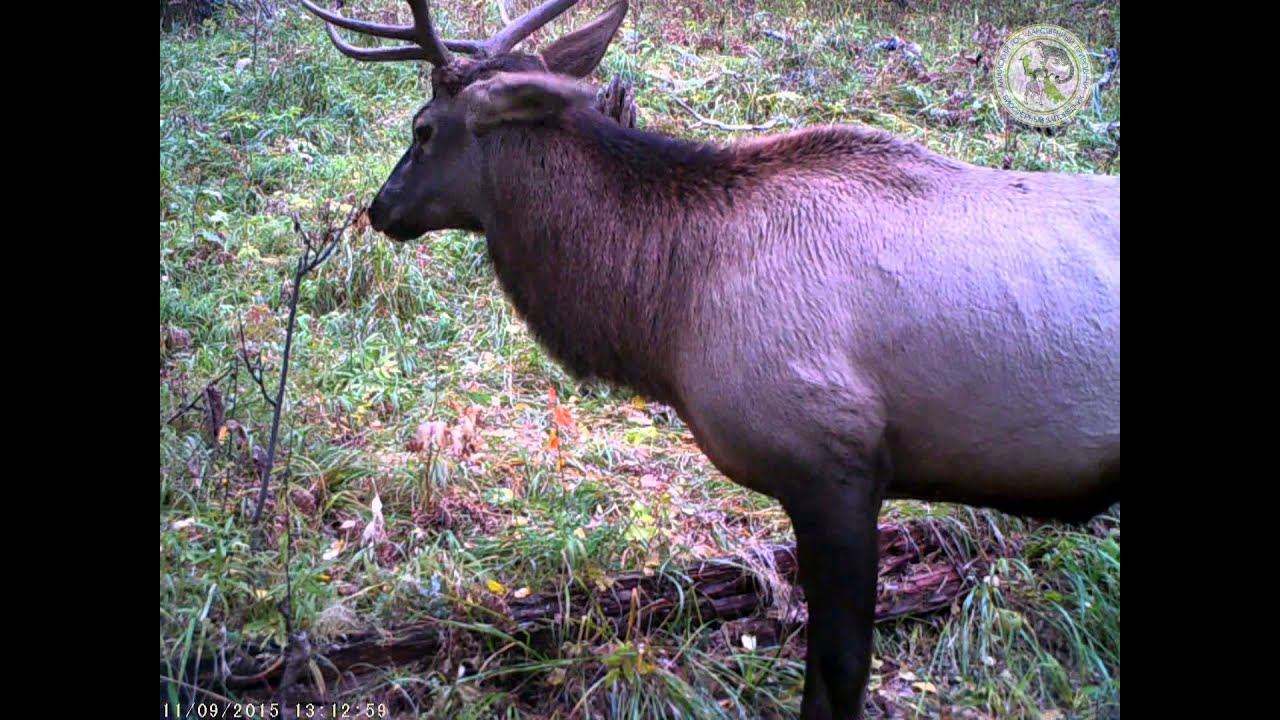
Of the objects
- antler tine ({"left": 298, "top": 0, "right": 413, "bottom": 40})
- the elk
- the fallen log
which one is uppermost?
antler tine ({"left": 298, "top": 0, "right": 413, "bottom": 40})

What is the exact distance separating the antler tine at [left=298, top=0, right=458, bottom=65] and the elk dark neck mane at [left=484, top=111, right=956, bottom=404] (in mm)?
490

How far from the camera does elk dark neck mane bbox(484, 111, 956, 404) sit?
13.0 feet

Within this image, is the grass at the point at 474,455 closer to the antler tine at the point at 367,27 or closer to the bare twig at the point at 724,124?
the bare twig at the point at 724,124

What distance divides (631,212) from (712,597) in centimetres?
182

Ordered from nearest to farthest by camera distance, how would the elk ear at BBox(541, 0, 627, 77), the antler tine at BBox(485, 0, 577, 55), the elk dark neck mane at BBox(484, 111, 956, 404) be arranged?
the elk dark neck mane at BBox(484, 111, 956, 404) < the antler tine at BBox(485, 0, 577, 55) < the elk ear at BBox(541, 0, 627, 77)

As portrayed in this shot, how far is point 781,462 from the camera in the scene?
3.65 m

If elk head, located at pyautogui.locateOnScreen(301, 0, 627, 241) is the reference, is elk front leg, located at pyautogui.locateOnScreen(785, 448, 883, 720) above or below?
below

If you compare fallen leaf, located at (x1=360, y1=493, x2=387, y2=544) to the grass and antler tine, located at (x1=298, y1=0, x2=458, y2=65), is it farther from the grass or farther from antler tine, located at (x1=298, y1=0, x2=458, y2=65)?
antler tine, located at (x1=298, y1=0, x2=458, y2=65)

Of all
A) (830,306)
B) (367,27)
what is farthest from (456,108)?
(830,306)

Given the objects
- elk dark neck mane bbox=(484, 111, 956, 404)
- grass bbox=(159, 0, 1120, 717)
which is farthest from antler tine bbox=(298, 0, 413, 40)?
grass bbox=(159, 0, 1120, 717)

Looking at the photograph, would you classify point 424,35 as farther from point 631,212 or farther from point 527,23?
point 631,212
